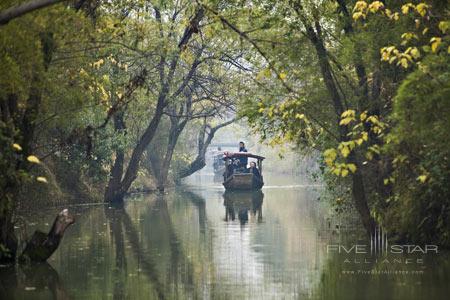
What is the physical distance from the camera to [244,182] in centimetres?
4419

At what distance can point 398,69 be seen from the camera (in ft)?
55.5

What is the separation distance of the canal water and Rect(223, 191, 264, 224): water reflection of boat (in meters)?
0.92

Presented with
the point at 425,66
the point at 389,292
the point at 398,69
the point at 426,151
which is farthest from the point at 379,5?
the point at 398,69

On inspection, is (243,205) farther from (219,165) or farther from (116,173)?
(219,165)

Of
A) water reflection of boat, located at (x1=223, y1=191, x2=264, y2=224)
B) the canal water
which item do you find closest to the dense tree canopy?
the canal water

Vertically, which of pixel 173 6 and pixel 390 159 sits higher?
pixel 173 6

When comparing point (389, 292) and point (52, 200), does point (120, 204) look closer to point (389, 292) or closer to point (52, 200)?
point (52, 200)

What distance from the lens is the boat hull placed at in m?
44.1

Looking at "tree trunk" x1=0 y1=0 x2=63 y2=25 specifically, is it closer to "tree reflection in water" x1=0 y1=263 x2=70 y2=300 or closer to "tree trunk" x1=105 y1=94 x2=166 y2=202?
"tree reflection in water" x1=0 y1=263 x2=70 y2=300

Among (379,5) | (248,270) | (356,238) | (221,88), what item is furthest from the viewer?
(221,88)

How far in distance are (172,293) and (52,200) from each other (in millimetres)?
17974

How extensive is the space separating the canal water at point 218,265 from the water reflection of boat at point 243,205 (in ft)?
3.03

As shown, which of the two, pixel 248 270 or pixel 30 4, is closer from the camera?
pixel 30 4

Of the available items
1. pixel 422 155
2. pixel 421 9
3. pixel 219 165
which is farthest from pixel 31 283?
pixel 219 165
